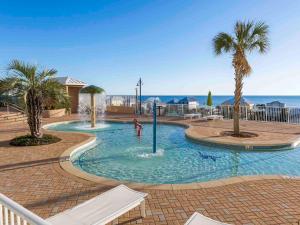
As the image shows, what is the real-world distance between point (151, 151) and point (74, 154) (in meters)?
2.69

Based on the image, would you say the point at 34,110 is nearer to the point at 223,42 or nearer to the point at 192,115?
the point at 223,42

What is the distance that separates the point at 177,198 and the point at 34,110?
7155 millimetres

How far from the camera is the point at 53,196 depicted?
14.3 ft

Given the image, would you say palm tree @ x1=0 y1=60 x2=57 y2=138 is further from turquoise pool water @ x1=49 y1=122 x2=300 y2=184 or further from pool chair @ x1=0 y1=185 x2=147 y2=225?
pool chair @ x1=0 y1=185 x2=147 y2=225

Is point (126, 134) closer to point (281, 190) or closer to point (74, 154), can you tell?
point (74, 154)

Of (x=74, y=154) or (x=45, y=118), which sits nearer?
(x=74, y=154)

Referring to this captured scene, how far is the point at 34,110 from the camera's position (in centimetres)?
908

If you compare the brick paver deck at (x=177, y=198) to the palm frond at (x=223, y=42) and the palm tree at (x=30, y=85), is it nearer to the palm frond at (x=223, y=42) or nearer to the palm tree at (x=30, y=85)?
the palm tree at (x=30, y=85)

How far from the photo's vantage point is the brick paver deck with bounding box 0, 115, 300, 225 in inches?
141

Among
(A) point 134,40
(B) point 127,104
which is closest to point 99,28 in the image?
(A) point 134,40

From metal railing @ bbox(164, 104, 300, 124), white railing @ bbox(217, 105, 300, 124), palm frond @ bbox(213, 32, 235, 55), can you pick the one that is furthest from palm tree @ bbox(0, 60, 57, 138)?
white railing @ bbox(217, 105, 300, 124)

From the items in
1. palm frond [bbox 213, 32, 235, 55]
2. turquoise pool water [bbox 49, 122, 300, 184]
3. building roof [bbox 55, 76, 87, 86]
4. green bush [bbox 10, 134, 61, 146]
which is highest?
palm frond [bbox 213, 32, 235, 55]

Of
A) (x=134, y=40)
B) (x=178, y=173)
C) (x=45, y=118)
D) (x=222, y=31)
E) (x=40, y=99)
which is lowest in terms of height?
(x=178, y=173)

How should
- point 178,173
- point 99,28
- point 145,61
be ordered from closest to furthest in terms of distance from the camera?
point 178,173, point 99,28, point 145,61
